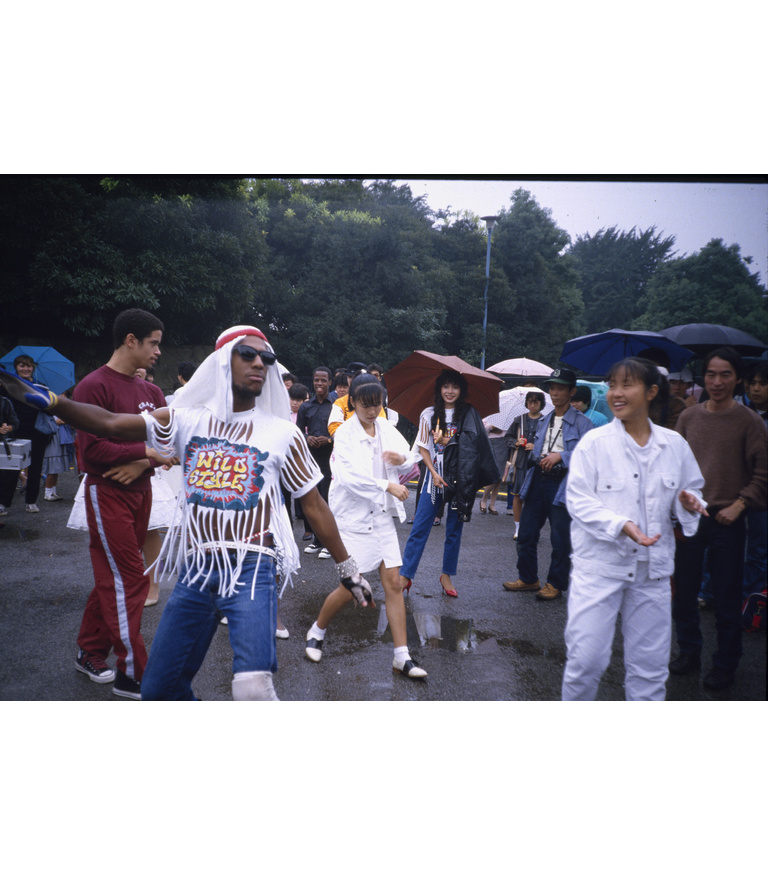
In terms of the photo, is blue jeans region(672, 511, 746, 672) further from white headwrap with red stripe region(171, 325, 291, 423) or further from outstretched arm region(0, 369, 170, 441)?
outstretched arm region(0, 369, 170, 441)

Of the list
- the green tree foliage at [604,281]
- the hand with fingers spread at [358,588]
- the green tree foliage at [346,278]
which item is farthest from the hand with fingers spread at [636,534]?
the green tree foliage at [346,278]

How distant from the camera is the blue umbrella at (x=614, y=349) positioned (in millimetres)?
4406

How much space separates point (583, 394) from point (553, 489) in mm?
1075

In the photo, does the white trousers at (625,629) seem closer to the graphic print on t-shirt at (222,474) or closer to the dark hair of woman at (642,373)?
the dark hair of woman at (642,373)

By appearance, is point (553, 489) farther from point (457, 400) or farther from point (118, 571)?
point (118, 571)

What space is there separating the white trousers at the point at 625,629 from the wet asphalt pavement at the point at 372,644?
0.75 m

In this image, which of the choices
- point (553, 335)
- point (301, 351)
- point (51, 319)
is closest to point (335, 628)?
point (51, 319)

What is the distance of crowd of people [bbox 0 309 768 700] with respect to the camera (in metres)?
2.52

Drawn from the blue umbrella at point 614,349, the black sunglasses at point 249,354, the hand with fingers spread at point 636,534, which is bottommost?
the hand with fingers spread at point 636,534

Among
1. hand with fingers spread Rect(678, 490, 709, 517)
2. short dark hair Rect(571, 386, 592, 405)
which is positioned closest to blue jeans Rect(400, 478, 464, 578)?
short dark hair Rect(571, 386, 592, 405)

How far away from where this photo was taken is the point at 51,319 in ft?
32.0

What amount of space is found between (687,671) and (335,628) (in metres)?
2.34

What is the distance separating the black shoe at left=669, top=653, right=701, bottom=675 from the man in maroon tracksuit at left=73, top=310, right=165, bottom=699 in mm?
3167

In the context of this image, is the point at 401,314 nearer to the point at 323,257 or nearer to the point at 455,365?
the point at 323,257
